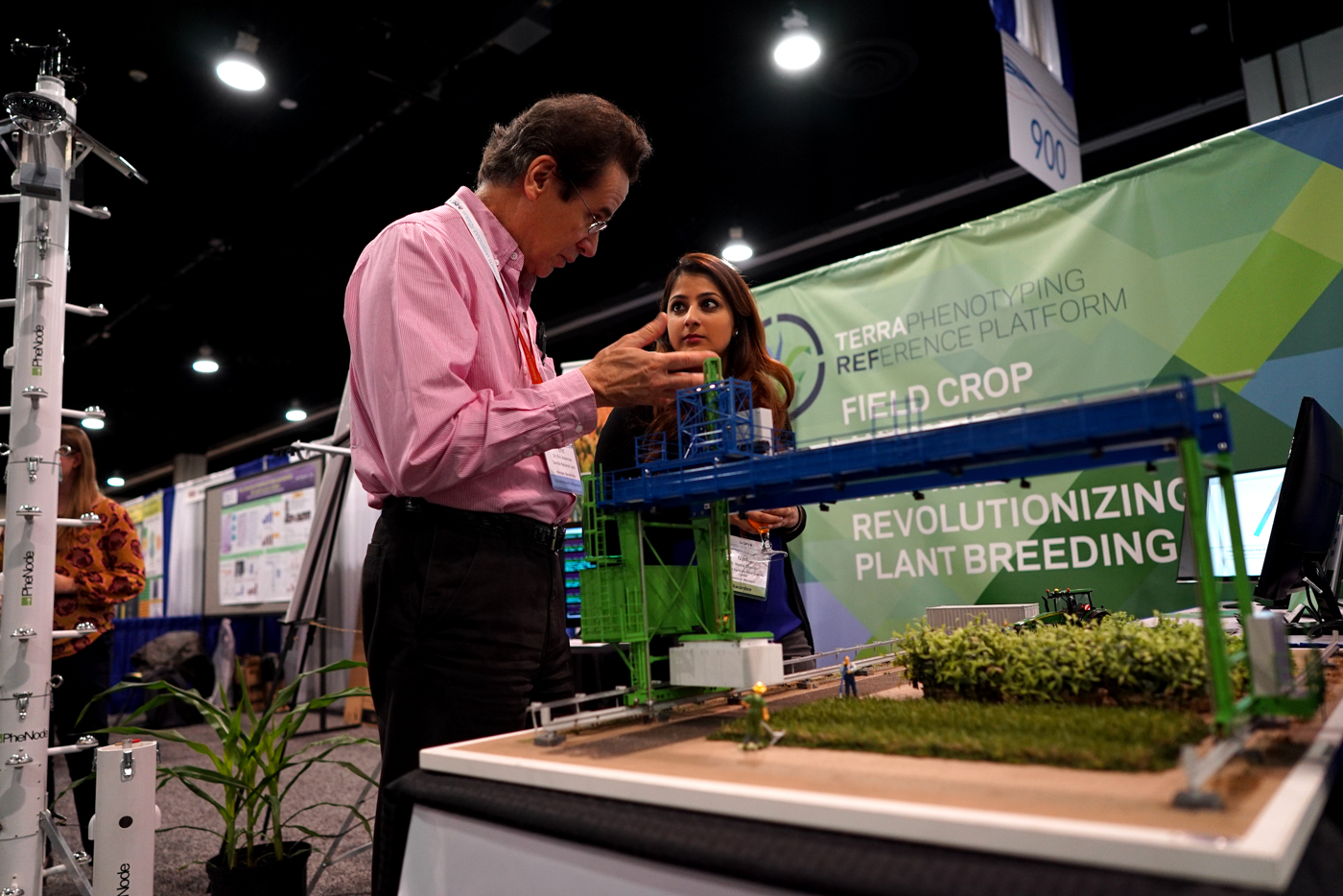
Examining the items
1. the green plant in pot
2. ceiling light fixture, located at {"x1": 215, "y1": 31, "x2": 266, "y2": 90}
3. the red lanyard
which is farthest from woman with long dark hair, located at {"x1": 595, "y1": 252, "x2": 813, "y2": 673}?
ceiling light fixture, located at {"x1": 215, "y1": 31, "x2": 266, "y2": 90}

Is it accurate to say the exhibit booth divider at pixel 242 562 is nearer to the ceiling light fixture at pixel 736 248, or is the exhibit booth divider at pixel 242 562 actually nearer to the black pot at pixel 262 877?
the ceiling light fixture at pixel 736 248

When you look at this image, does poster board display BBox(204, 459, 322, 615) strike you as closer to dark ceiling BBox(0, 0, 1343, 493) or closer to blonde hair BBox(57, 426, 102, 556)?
dark ceiling BBox(0, 0, 1343, 493)

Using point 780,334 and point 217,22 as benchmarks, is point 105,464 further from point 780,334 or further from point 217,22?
point 780,334

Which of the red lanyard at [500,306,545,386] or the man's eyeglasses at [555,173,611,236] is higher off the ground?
the man's eyeglasses at [555,173,611,236]

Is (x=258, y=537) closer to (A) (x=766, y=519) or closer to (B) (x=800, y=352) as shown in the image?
(B) (x=800, y=352)

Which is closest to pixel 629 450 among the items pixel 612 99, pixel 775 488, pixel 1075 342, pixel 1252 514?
pixel 775 488

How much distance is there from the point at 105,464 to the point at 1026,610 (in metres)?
19.1

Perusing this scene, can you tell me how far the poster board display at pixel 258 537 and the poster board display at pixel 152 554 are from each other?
5.62 feet

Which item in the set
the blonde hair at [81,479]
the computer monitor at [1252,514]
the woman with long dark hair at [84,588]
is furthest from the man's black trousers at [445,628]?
the blonde hair at [81,479]

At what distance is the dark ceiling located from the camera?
464cm

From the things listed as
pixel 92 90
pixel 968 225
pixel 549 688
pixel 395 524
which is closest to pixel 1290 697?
pixel 549 688

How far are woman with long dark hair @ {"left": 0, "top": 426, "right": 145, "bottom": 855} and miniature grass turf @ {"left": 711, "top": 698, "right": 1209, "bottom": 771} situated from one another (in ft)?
9.35

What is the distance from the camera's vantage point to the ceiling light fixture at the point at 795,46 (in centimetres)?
431

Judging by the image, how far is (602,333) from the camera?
30.6ft
